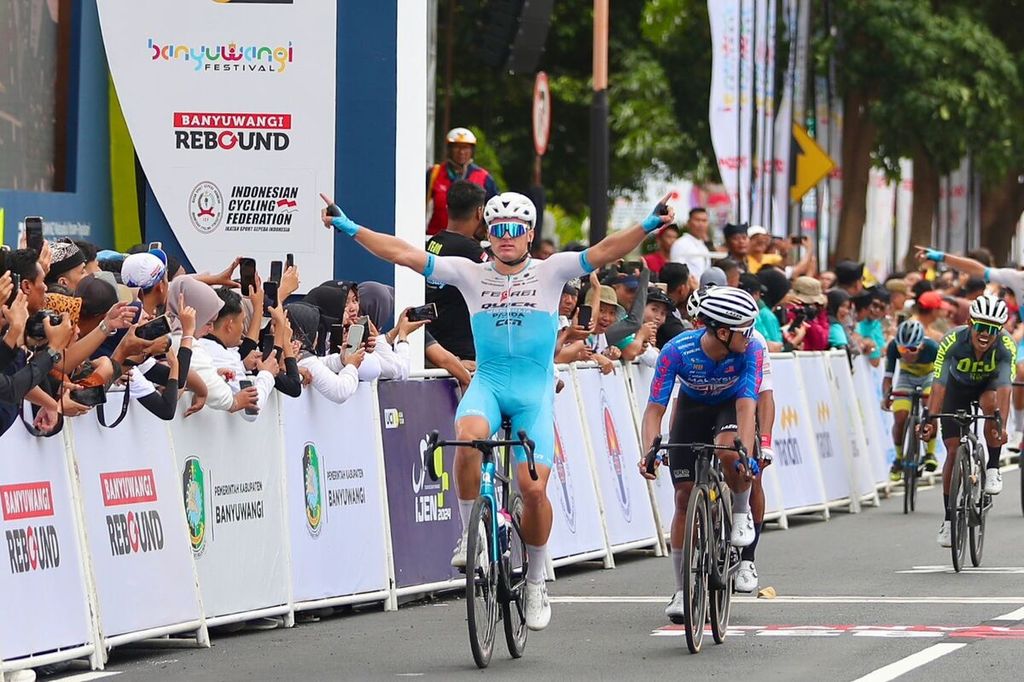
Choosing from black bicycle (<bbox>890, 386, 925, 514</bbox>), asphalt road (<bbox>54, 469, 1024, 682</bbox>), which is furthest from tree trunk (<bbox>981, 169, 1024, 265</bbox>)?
asphalt road (<bbox>54, 469, 1024, 682</bbox>)

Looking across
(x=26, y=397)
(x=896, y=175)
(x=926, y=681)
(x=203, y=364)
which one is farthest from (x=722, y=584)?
(x=896, y=175)

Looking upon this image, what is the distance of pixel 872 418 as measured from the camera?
23453 millimetres

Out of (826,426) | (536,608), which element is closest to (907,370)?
(826,426)

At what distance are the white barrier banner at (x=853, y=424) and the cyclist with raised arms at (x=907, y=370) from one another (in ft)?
0.96

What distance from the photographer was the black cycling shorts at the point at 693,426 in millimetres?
12438

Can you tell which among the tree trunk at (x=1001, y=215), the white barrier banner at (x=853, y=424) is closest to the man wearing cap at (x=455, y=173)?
the white barrier banner at (x=853, y=424)

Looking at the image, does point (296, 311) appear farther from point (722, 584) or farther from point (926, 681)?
point (926, 681)

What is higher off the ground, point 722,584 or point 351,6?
point 351,6

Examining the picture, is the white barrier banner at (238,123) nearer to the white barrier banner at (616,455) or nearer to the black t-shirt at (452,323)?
the black t-shirt at (452,323)

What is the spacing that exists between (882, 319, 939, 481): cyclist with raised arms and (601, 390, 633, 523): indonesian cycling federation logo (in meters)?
5.62

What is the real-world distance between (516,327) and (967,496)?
206 inches

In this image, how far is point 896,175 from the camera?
4044 cm

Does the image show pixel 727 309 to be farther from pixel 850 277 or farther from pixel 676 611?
pixel 850 277

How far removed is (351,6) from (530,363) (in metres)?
5.45
